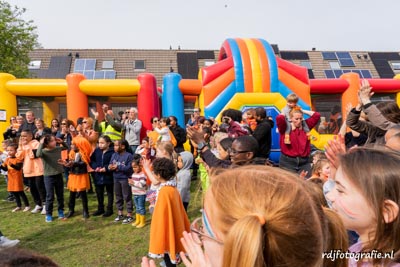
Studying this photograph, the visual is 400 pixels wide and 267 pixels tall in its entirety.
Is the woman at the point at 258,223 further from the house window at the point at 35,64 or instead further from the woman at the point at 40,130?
the house window at the point at 35,64

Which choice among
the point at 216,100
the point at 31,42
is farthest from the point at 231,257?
the point at 31,42

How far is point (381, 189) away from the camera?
138 cm

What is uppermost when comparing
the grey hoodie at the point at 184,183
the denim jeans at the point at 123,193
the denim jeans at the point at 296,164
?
the denim jeans at the point at 296,164

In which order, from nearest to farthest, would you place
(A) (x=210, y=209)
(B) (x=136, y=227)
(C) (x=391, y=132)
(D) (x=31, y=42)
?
1. (A) (x=210, y=209)
2. (C) (x=391, y=132)
3. (B) (x=136, y=227)
4. (D) (x=31, y=42)

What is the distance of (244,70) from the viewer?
8.09m

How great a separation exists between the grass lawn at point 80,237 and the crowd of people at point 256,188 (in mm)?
208

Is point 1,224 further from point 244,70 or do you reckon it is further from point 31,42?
point 31,42

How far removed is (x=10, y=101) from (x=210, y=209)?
9.20m

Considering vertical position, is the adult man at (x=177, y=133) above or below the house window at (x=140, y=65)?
below

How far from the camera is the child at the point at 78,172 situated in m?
5.14

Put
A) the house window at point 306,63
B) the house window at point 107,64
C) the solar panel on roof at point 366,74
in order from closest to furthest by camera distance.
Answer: the solar panel on roof at point 366,74 < the house window at point 107,64 < the house window at point 306,63

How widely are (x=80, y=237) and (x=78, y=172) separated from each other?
123 centimetres

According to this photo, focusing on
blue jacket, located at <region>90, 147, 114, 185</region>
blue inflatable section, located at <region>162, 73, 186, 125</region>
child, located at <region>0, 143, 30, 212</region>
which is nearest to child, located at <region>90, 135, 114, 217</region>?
blue jacket, located at <region>90, 147, 114, 185</region>

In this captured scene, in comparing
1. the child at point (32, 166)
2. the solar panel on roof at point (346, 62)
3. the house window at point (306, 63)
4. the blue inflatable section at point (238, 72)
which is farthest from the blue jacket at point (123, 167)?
the solar panel on roof at point (346, 62)
